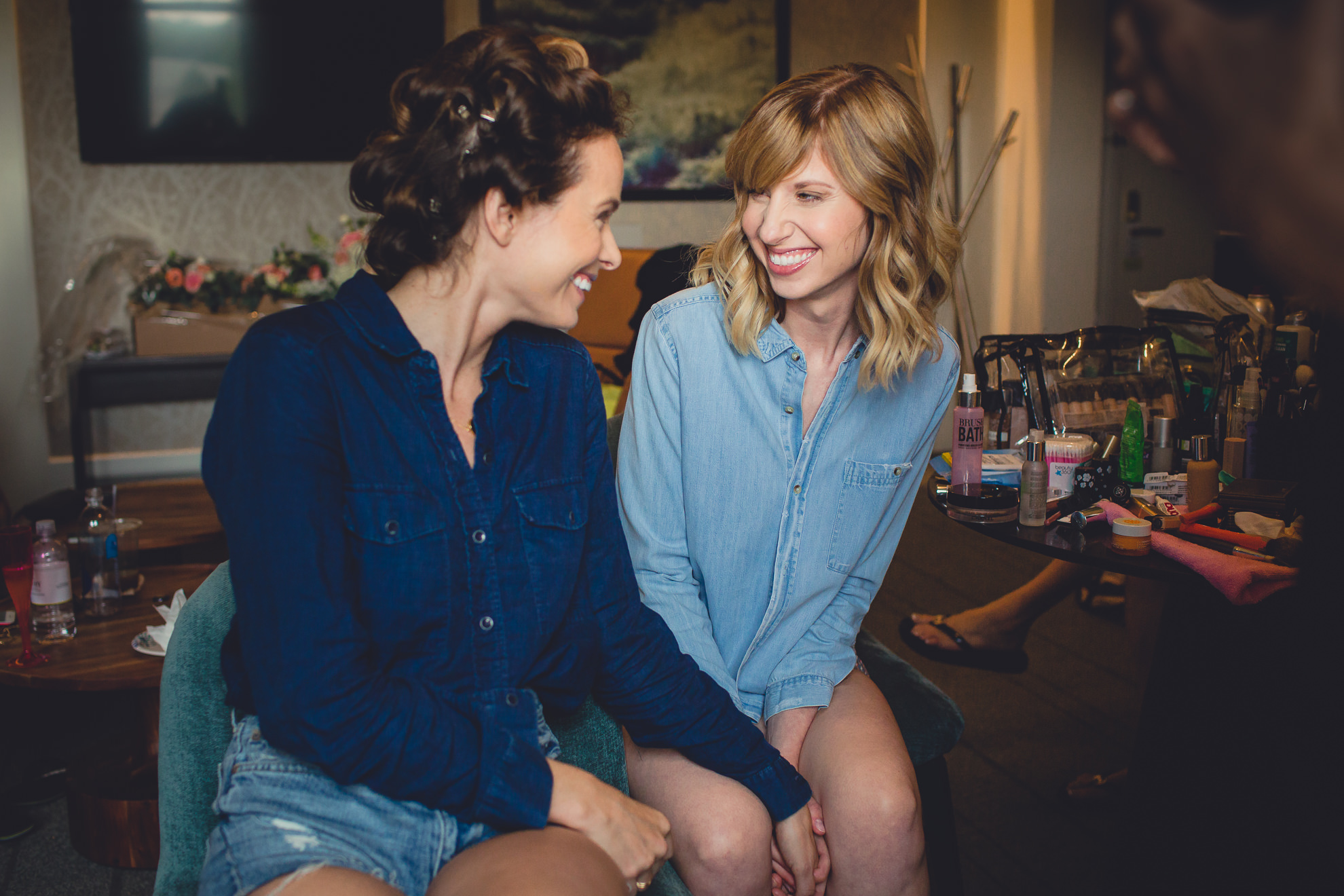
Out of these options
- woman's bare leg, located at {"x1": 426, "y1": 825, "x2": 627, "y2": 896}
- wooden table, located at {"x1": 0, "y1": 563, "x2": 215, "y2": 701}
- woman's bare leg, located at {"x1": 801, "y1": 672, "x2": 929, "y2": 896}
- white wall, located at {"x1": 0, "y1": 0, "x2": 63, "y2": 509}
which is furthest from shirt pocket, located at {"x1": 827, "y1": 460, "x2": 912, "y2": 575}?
white wall, located at {"x1": 0, "y1": 0, "x2": 63, "y2": 509}

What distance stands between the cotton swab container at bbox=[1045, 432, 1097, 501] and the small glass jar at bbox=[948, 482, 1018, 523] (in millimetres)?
87

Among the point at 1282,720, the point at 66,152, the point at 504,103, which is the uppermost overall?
the point at 66,152

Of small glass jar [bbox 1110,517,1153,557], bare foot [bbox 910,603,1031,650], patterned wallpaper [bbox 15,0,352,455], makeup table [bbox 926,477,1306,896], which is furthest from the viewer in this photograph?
patterned wallpaper [bbox 15,0,352,455]

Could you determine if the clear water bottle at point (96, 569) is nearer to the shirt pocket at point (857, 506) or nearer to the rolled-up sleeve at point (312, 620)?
the rolled-up sleeve at point (312, 620)

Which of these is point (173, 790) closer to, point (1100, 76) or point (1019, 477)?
point (1019, 477)

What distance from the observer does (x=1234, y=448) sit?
2.04 metres

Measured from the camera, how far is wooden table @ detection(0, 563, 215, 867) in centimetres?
184

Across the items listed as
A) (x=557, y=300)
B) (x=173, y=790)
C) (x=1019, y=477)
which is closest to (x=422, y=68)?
(x=557, y=300)

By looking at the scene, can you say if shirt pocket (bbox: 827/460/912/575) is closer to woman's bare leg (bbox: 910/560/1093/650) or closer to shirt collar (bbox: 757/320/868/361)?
shirt collar (bbox: 757/320/868/361)

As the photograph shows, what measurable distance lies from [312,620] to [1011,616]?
242 centimetres

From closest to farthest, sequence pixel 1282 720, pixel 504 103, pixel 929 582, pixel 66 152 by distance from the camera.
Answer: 1. pixel 504 103
2. pixel 1282 720
3. pixel 929 582
4. pixel 66 152

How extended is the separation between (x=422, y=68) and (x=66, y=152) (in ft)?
15.3

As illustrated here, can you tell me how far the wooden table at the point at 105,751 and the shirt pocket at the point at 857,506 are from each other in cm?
124

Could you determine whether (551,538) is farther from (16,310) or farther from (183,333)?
(16,310)
